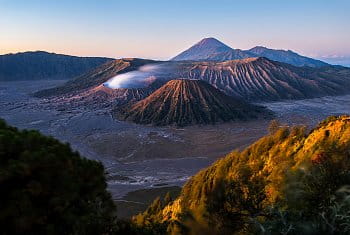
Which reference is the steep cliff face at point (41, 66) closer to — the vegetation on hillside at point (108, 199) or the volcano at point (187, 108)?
the volcano at point (187, 108)

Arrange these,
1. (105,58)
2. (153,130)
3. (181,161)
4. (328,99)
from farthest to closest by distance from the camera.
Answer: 1. (105,58)
2. (328,99)
3. (153,130)
4. (181,161)

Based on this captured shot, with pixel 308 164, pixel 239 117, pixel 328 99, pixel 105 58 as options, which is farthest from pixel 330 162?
pixel 105 58

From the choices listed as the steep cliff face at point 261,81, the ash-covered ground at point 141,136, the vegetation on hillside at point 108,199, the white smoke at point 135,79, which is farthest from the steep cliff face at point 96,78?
the vegetation on hillside at point 108,199

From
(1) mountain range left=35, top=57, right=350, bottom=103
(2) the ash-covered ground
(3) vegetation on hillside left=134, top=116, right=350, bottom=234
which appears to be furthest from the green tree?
(1) mountain range left=35, top=57, right=350, bottom=103

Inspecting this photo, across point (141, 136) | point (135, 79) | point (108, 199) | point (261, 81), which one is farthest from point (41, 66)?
point (108, 199)

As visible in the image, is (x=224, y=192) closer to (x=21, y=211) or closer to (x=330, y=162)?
(x=330, y=162)
